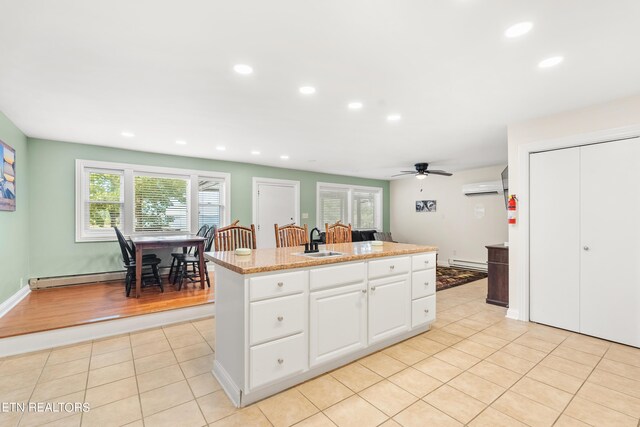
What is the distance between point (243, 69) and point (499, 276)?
13.4 feet

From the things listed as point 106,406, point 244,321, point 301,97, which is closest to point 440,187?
point 301,97

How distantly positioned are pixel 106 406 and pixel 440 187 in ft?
24.2

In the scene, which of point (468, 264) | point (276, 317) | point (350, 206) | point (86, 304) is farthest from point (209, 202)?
point (468, 264)

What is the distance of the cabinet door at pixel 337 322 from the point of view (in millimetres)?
2154

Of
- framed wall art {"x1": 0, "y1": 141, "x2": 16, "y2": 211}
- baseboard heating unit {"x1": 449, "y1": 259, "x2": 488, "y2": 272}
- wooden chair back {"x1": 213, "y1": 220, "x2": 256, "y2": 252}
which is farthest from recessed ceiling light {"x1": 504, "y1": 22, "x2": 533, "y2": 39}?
baseboard heating unit {"x1": 449, "y1": 259, "x2": 488, "y2": 272}

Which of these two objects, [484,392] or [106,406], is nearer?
[106,406]

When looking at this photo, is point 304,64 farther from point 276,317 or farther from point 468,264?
point 468,264

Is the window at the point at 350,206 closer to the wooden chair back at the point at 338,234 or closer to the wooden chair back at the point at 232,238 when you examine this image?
the wooden chair back at the point at 338,234

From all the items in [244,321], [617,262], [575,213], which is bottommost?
[244,321]

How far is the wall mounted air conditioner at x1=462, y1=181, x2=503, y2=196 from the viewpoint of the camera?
20.4 feet

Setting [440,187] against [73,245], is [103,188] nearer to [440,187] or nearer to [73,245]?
[73,245]

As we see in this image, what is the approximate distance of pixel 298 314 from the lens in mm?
2055

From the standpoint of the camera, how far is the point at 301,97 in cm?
278

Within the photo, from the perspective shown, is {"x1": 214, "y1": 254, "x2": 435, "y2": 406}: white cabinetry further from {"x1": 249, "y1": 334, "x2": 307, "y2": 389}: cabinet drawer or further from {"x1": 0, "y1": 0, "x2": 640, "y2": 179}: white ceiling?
{"x1": 0, "y1": 0, "x2": 640, "y2": 179}: white ceiling
